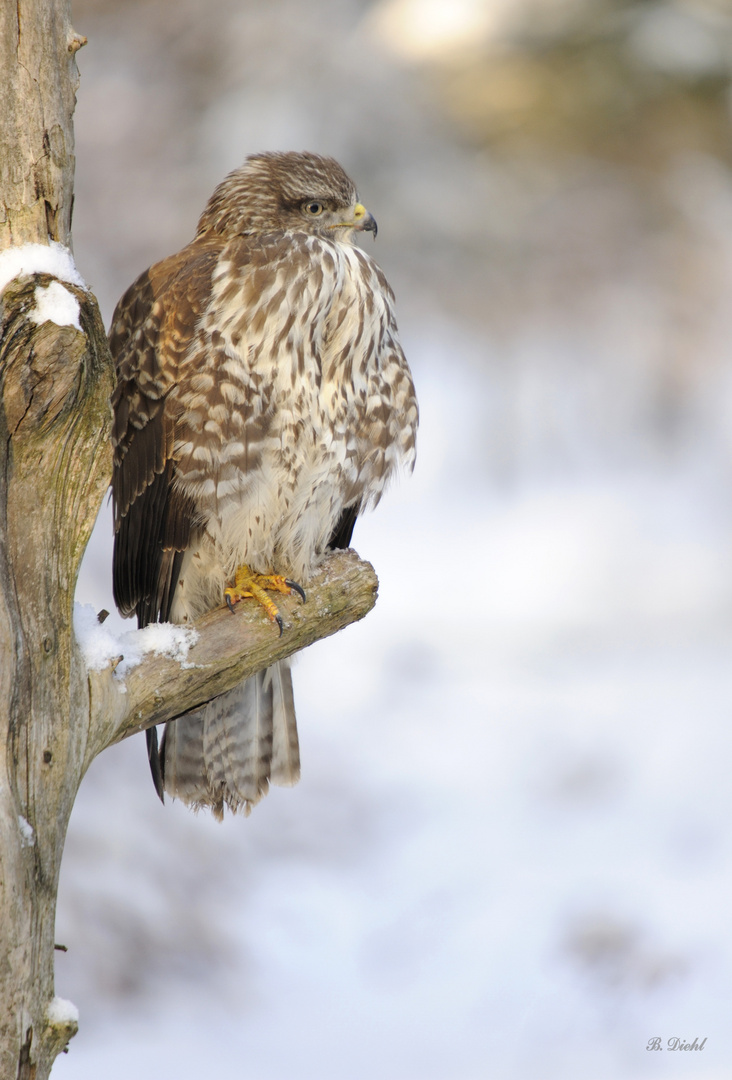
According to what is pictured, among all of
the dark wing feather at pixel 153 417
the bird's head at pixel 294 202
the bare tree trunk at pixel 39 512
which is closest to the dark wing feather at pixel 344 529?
the dark wing feather at pixel 153 417

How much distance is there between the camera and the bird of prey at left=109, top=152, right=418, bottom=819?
A: 277cm

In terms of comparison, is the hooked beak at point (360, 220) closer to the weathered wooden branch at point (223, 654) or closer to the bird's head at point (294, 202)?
the bird's head at point (294, 202)

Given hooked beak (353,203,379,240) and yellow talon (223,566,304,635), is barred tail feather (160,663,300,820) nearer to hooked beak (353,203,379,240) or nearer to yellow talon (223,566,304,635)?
yellow talon (223,566,304,635)

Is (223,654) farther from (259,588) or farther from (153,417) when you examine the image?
(153,417)

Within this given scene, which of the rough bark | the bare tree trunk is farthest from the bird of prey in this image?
the rough bark

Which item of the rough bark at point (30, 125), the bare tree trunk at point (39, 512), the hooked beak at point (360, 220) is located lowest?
the bare tree trunk at point (39, 512)

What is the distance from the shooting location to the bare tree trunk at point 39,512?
70.3 inches

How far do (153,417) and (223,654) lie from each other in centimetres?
70

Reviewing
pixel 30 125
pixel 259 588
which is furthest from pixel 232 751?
pixel 30 125

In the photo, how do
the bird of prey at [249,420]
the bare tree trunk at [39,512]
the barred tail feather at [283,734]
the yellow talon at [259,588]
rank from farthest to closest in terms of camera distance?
the barred tail feather at [283,734]
the bird of prey at [249,420]
the yellow talon at [259,588]
the bare tree trunk at [39,512]

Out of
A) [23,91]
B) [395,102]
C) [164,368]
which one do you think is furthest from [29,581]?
[395,102]

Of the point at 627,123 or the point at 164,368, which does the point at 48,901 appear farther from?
the point at 627,123

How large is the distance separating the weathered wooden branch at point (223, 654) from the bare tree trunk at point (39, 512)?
78mm

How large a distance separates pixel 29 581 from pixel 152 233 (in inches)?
146
